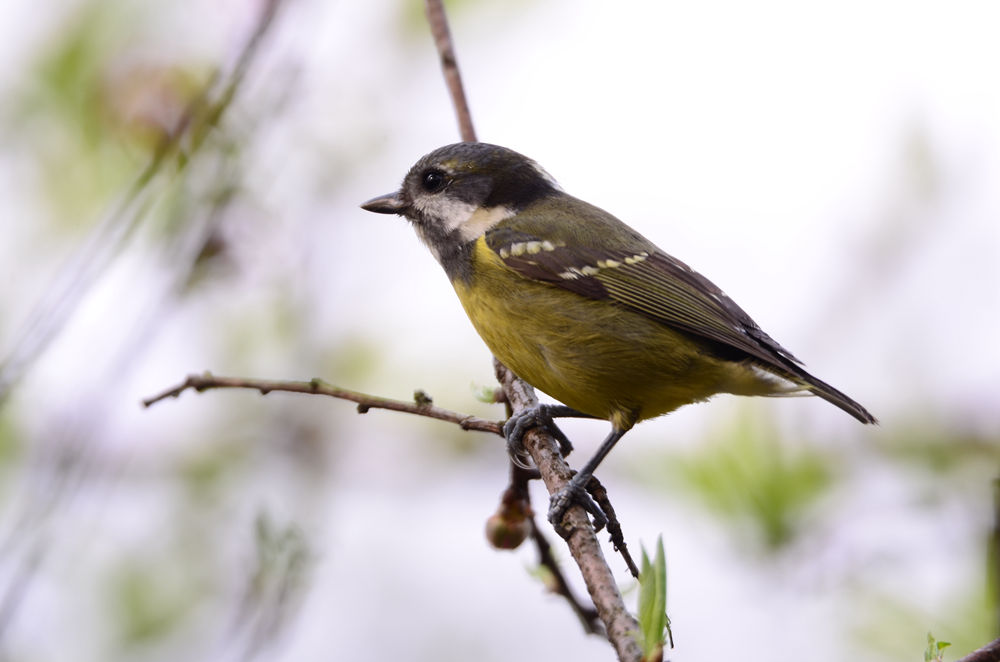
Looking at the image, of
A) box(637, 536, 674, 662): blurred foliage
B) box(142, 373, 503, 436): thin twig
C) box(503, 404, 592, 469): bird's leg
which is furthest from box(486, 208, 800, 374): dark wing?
box(637, 536, 674, 662): blurred foliage

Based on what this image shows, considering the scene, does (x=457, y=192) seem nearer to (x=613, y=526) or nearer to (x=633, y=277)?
(x=633, y=277)

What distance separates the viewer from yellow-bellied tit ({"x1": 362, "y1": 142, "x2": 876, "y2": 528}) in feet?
9.80

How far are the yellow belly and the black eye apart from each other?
0.65 m

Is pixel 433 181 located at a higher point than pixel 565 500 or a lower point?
higher

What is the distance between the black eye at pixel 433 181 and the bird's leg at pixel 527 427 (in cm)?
Answer: 119

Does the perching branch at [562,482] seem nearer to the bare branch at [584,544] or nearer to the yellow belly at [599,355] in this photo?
the bare branch at [584,544]

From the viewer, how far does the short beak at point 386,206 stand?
369 cm

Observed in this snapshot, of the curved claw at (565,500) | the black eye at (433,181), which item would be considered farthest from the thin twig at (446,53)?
the curved claw at (565,500)

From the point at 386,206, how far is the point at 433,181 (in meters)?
0.20

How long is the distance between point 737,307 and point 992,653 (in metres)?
2.14

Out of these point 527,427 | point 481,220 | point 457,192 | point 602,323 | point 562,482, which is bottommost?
point 562,482

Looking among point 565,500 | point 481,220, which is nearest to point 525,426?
point 565,500

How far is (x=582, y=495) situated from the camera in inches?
92.6

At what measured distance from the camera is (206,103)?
7.45ft
